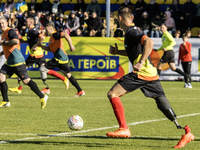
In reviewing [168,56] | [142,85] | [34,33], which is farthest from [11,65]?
[168,56]

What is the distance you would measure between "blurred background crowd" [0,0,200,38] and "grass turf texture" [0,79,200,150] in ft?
28.8

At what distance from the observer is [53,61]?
14578mm

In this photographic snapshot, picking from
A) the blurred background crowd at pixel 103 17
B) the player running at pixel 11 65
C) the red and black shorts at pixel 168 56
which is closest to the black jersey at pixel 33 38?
the player running at pixel 11 65

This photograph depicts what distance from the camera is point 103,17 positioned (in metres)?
26.0

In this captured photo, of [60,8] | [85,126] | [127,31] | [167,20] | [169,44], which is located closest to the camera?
[127,31]

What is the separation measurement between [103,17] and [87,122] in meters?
17.5

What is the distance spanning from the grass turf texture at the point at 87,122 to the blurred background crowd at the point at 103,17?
28.8 ft

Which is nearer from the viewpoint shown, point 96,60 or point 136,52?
point 136,52

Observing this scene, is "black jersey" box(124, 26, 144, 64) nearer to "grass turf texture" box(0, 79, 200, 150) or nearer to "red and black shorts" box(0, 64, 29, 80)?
"grass turf texture" box(0, 79, 200, 150)

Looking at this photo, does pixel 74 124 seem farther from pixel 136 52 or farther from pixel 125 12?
pixel 125 12

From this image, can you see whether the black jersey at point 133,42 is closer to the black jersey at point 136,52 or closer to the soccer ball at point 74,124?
the black jersey at point 136,52

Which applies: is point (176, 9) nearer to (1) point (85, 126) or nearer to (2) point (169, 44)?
(2) point (169, 44)

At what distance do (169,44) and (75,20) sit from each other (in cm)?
798

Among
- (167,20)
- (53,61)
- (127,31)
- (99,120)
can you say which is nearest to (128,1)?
(167,20)
